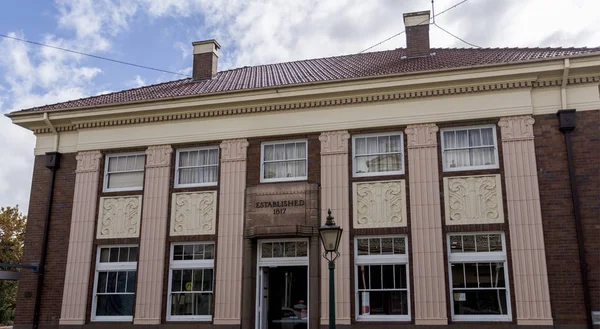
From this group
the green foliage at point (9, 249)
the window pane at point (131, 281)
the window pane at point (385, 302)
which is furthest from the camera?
the green foliage at point (9, 249)

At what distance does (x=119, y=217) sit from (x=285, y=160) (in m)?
5.00

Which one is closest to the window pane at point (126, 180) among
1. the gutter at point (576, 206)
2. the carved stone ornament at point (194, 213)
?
the carved stone ornament at point (194, 213)

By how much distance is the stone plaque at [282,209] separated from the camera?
1462 centimetres

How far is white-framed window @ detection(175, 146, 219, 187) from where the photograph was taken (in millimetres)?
15875

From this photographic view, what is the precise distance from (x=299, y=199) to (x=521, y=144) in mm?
5576

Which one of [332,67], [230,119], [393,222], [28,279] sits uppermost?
[332,67]

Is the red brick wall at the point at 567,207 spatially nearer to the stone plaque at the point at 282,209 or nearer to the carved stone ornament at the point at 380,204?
the carved stone ornament at the point at 380,204

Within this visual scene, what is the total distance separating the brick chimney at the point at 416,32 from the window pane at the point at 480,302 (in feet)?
25.3

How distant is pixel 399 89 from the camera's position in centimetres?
1470

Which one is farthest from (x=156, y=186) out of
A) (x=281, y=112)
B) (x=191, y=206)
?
(x=281, y=112)

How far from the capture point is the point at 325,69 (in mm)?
17812

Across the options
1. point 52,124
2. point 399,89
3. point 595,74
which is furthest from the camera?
point 52,124

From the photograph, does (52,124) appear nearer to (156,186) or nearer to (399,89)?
(156,186)

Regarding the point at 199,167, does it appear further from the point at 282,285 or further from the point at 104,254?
the point at 282,285
